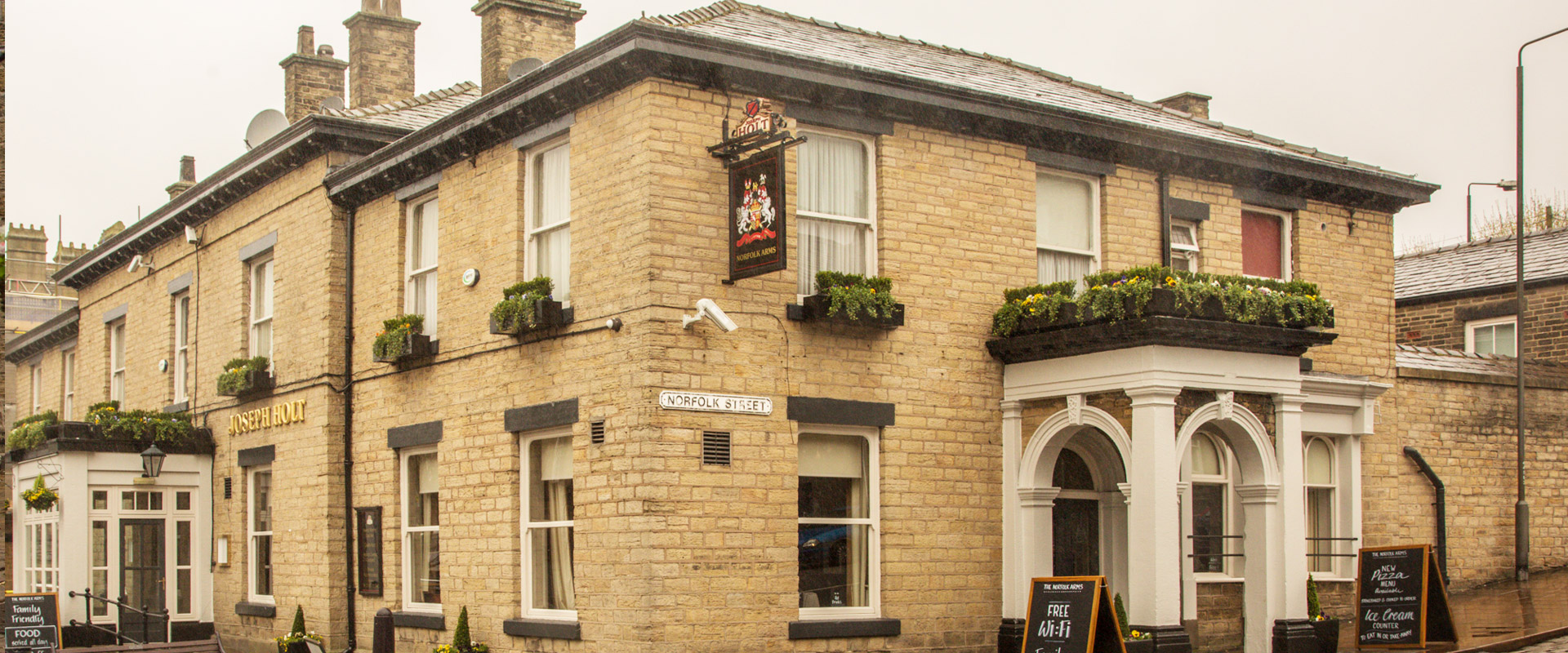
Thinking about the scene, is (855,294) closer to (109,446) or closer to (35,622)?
(35,622)

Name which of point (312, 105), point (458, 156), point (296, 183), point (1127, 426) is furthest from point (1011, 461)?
point (312, 105)

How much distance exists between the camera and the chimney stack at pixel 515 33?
18.0 metres

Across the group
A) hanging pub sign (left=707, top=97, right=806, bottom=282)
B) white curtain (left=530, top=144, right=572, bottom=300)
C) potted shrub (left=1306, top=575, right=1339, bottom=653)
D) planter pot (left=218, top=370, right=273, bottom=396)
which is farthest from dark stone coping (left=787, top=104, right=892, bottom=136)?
planter pot (left=218, top=370, right=273, bottom=396)

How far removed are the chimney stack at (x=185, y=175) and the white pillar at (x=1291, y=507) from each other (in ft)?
76.2

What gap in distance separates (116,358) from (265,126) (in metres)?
6.85

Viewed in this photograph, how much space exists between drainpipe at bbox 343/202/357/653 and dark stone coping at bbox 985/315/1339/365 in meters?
8.30

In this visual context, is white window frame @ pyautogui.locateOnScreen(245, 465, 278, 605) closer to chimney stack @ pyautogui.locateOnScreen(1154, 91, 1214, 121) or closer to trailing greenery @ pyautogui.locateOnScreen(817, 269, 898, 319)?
trailing greenery @ pyautogui.locateOnScreen(817, 269, 898, 319)

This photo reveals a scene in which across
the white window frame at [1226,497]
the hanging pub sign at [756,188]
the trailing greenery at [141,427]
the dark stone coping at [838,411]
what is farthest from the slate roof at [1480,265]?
the trailing greenery at [141,427]

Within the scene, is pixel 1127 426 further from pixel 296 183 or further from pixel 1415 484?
pixel 296 183

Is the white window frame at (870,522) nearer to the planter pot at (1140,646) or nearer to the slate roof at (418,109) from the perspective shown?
the planter pot at (1140,646)

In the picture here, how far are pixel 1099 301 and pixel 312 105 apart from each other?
14590 mm

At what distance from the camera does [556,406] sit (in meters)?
13.8

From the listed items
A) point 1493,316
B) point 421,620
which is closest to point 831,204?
point 421,620

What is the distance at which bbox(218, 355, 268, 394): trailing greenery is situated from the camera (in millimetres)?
19781
